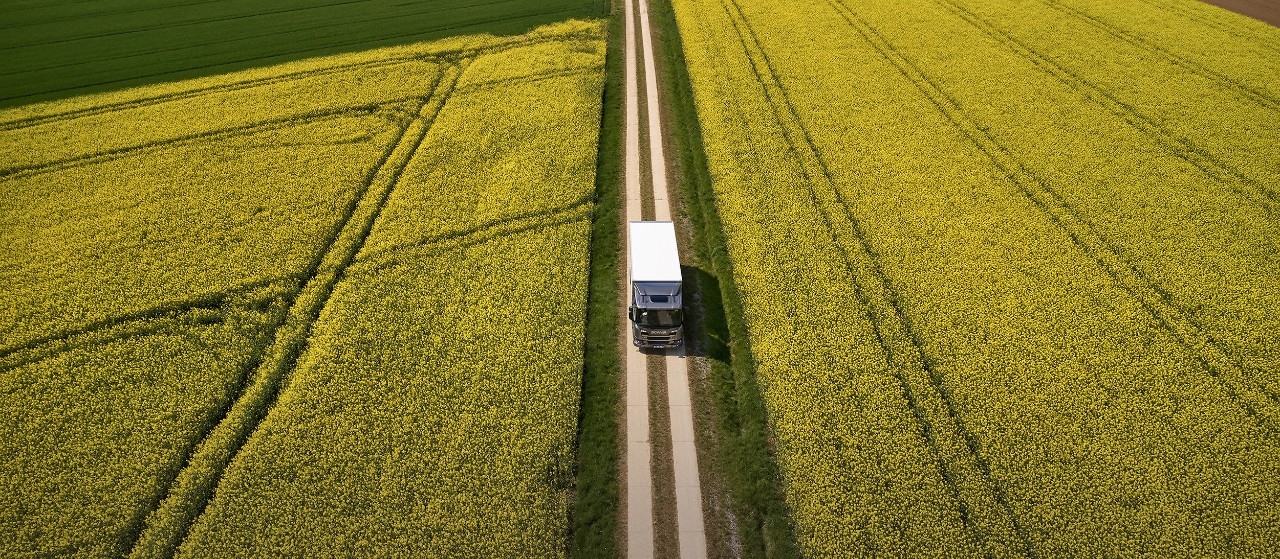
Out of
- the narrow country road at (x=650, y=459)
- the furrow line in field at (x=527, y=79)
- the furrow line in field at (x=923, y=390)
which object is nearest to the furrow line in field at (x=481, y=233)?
the narrow country road at (x=650, y=459)

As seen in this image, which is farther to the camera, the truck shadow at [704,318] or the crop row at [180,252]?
the truck shadow at [704,318]

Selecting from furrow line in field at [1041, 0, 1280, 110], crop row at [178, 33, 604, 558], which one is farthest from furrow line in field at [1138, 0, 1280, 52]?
crop row at [178, 33, 604, 558]

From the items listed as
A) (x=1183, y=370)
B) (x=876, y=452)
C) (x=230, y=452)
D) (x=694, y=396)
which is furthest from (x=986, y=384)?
(x=230, y=452)

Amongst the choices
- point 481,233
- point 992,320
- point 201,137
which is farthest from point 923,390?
point 201,137

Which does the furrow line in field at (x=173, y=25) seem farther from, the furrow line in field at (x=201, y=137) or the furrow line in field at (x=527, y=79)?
the furrow line in field at (x=527, y=79)

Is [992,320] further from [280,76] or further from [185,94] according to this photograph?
[185,94]
